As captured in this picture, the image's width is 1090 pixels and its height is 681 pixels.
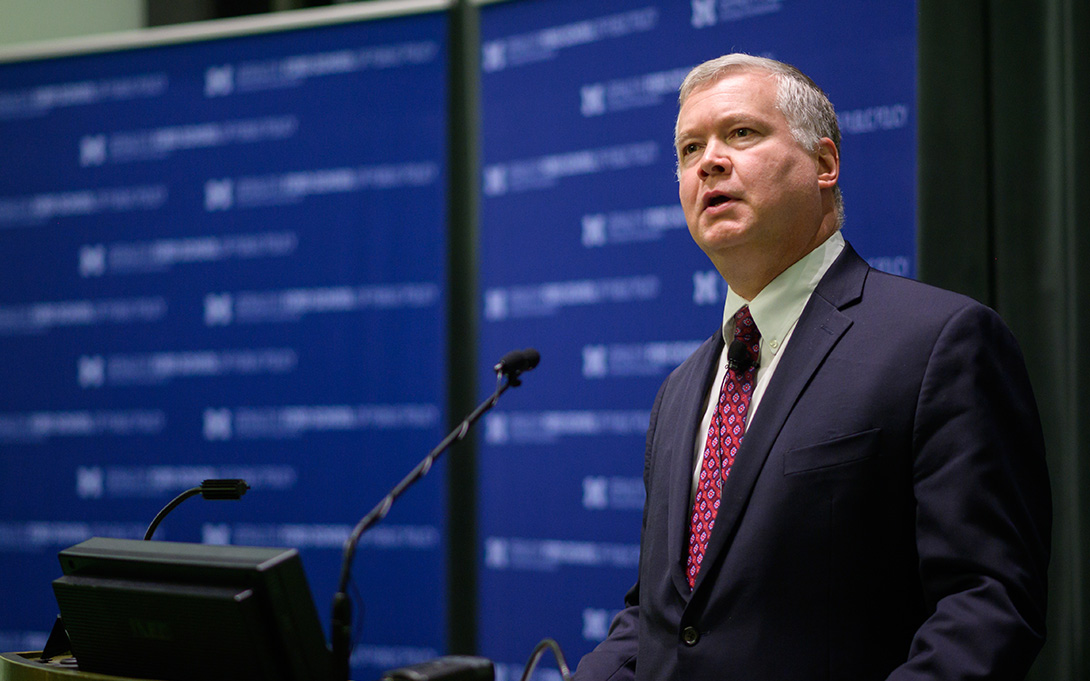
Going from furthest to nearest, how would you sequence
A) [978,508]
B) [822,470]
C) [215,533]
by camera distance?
[215,533], [822,470], [978,508]

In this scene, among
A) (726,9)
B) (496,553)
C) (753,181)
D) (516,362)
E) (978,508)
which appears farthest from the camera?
(496,553)

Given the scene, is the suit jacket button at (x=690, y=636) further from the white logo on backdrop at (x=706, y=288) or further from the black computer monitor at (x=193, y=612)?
the white logo on backdrop at (x=706, y=288)

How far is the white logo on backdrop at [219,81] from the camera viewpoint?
3.33 meters

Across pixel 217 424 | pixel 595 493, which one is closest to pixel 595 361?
pixel 595 493

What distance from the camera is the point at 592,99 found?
2.86 meters

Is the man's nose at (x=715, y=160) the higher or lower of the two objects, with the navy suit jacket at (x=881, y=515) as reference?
higher

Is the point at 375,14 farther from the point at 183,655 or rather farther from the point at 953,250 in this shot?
the point at 183,655

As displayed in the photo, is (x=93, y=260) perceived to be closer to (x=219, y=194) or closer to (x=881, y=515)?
(x=219, y=194)

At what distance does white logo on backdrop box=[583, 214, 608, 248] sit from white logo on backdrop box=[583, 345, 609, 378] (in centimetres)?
32

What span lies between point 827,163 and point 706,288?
961mm

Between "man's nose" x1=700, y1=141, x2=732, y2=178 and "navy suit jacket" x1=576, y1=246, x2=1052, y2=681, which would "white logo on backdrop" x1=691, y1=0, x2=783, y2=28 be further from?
"navy suit jacket" x1=576, y1=246, x2=1052, y2=681

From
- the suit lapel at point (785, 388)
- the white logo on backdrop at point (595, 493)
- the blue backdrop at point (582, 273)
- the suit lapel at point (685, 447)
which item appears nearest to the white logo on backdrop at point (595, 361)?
the blue backdrop at point (582, 273)

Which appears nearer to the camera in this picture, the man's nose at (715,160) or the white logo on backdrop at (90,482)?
the man's nose at (715,160)

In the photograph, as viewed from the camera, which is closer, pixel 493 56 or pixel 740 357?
pixel 740 357
